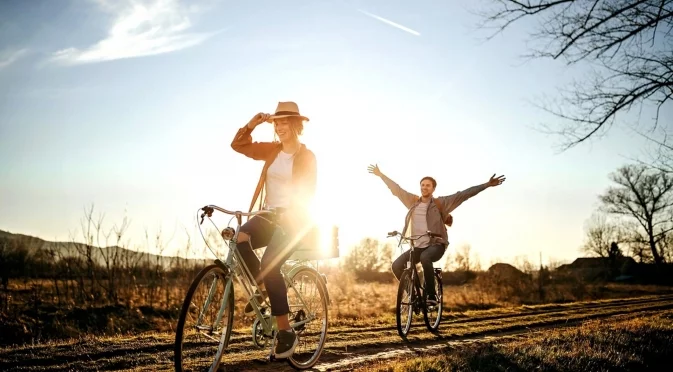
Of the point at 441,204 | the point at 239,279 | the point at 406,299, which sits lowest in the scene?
the point at 406,299

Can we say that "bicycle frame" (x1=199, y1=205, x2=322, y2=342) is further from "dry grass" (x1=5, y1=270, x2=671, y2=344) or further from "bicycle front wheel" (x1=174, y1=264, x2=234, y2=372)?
"dry grass" (x1=5, y1=270, x2=671, y2=344)

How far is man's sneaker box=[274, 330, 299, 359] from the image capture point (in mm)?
5039

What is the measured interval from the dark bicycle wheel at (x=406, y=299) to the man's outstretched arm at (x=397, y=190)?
1.35m

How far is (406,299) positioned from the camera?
360 inches

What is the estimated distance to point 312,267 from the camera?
5918 mm

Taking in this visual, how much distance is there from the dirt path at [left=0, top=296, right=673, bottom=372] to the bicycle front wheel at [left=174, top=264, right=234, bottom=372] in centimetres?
91

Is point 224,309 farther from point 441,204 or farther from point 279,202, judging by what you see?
point 441,204

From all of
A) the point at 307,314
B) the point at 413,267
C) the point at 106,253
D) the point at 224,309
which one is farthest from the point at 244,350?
the point at 106,253

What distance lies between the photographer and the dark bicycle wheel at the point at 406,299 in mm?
8859

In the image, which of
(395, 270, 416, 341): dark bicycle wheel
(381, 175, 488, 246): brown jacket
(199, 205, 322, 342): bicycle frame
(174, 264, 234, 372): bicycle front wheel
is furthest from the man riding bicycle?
(174, 264, 234, 372): bicycle front wheel

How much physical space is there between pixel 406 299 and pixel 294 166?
475 cm

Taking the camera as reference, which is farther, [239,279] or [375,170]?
[375,170]

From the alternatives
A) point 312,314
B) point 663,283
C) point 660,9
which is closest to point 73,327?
point 312,314

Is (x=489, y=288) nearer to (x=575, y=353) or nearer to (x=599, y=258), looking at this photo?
(x=575, y=353)
